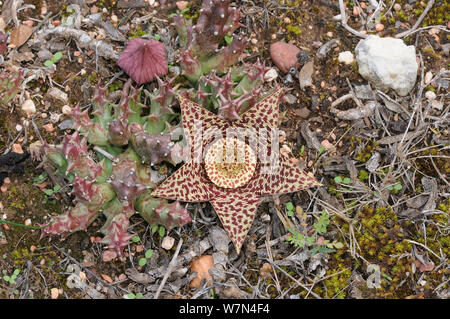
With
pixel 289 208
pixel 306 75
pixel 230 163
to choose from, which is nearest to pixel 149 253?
pixel 230 163

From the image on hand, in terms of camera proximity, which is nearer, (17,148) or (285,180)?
(285,180)

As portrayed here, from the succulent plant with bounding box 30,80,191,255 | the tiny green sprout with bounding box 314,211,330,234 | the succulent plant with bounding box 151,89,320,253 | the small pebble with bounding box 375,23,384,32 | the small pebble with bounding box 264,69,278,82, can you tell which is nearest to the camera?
the succulent plant with bounding box 30,80,191,255

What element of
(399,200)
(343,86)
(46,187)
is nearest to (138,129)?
(46,187)

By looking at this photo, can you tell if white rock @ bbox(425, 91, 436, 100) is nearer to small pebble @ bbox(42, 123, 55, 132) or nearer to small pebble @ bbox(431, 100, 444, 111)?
small pebble @ bbox(431, 100, 444, 111)

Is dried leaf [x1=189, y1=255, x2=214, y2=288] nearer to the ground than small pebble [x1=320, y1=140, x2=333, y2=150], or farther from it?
nearer to the ground

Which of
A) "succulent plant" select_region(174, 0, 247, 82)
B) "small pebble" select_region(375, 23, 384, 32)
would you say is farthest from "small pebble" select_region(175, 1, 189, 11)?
"small pebble" select_region(375, 23, 384, 32)

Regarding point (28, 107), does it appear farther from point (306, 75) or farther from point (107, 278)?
point (306, 75)
